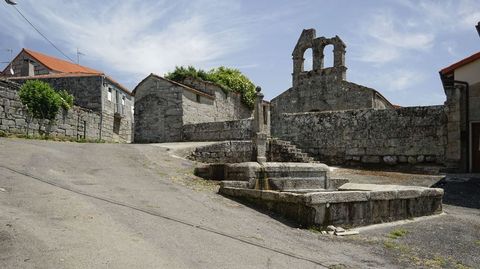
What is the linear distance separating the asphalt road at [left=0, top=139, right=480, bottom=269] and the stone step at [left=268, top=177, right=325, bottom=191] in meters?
1.45

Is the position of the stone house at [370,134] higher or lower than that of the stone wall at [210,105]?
lower

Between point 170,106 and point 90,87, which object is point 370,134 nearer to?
point 170,106

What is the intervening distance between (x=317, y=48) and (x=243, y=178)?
54.8 ft

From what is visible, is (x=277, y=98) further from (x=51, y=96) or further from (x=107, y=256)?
(x=107, y=256)

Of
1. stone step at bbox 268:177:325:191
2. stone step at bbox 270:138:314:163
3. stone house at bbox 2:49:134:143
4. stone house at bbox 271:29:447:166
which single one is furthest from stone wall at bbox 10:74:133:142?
stone step at bbox 268:177:325:191

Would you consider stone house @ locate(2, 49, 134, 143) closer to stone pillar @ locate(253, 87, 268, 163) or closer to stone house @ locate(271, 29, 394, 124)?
stone house @ locate(271, 29, 394, 124)

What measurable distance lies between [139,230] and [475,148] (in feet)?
38.7

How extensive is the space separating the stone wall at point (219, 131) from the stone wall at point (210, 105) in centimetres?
112

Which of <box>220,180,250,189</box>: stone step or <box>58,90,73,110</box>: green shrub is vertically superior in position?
<box>58,90,73,110</box>: green shrub

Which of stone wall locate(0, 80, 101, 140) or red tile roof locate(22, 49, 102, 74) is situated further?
red tile roof locate(22, 49, 102, 74)

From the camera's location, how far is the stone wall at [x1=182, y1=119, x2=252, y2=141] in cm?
1670

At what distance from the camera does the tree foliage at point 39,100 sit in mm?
16578

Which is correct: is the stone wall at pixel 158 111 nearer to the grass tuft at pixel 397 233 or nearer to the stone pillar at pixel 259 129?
the stone pillar at pixel 259 129

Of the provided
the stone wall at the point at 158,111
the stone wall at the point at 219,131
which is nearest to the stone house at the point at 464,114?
the stone wall at the point at 219,131
